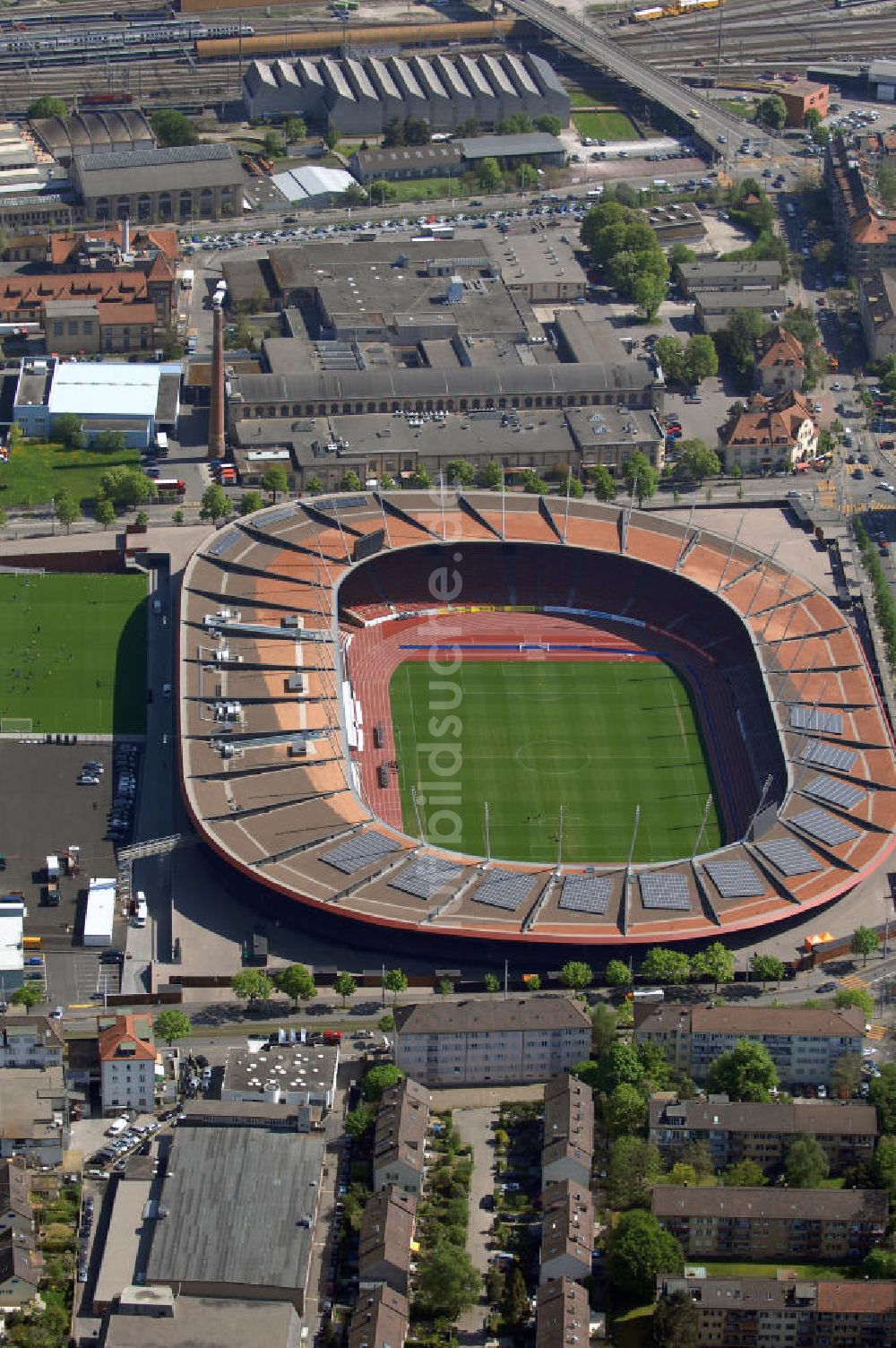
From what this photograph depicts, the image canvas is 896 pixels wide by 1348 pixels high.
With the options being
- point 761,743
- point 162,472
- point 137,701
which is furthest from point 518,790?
point 162,472

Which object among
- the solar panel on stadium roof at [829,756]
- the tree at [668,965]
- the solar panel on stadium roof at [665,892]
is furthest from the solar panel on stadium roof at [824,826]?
the tree at [668,965]

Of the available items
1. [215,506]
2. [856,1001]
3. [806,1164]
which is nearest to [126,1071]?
[806,1164]

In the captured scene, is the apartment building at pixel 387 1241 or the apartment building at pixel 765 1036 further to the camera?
the apartment building at pixel 765 1036

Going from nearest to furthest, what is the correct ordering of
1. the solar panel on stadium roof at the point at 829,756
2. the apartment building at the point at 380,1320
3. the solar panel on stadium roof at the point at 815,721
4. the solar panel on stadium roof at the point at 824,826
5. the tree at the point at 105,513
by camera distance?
the apartment building at the point at 380,1320
the solar panel on stadium roof at the point at 824,826
the solar panel on stadium roof at the point at 829,756
the solar panel on stadium roof at the point at 815,721
the tree at the point at 105,513

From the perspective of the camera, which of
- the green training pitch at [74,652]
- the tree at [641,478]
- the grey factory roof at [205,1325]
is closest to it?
the grey factory roof at [205,1325]

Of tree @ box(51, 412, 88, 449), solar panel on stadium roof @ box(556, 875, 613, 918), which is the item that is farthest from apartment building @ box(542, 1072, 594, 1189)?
tree @ box(51, 412, 88, 449)

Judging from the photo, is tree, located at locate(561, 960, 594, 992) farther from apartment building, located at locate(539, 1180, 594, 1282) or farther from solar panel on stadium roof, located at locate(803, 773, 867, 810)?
solar panel on stadium roof, located at locate(803, 773, 867, 810)

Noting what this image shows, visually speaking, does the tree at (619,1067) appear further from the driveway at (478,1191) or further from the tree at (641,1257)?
the tree at (641,1257)

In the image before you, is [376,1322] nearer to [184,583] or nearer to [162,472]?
[184,583]
